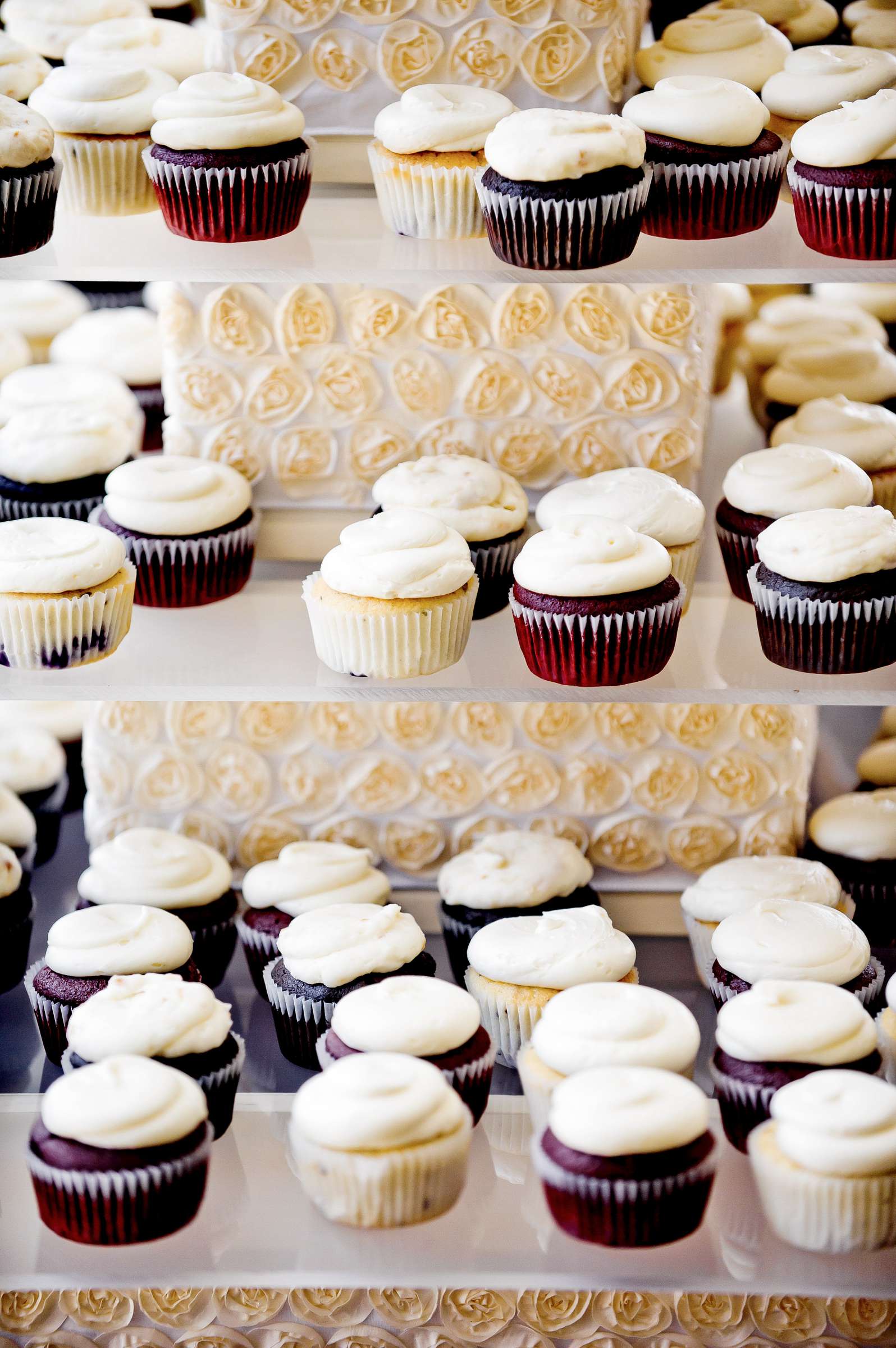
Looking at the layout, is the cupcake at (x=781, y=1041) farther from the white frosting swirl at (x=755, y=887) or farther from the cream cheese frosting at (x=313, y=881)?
the cream cheese frosting at (x=313, y=881)

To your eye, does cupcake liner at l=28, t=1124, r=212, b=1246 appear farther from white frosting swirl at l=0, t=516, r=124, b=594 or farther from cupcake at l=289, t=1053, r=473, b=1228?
white frosting swirl at l=0, t=516, r=124, b=594

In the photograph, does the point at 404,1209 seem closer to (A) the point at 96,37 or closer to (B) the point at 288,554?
(B) the point at 288,554

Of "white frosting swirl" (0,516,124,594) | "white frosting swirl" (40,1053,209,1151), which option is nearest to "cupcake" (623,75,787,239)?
"white frosting swirl" (0,516,124,594)

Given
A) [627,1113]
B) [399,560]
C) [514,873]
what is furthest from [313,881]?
[627,1113]

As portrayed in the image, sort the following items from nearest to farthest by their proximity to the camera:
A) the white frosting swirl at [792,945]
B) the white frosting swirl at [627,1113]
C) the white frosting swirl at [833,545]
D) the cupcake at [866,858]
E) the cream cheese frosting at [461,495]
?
the white frosting swirl at [627,1113]
the white frosting swirl at [833,545]
the white frosting swirl at [792,945]
the cream cheese frosting at [461,495]
the cupcake at [866,858]

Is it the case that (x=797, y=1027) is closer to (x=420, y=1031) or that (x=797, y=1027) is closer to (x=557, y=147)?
(x=420, y=1031)

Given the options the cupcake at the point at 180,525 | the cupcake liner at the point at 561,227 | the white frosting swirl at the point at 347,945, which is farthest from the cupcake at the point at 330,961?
the cupcake liner at the point at 561,227

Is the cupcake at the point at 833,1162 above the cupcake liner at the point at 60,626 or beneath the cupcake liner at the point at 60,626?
beneath
